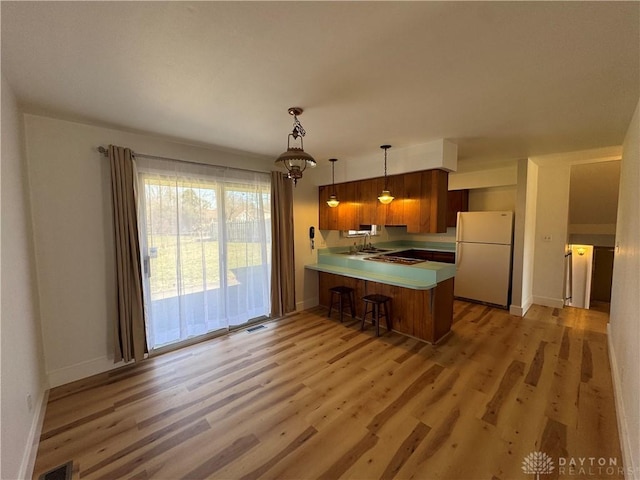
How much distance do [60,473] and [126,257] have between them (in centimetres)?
178

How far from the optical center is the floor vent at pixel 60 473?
161cm

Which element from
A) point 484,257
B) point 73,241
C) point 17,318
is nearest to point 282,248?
point 73,241

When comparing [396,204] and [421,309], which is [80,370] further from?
[396,204]

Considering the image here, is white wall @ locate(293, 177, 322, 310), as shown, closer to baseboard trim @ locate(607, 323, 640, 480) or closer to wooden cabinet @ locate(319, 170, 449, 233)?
wooden cabinet @ locate(319, 170, 449, 233)

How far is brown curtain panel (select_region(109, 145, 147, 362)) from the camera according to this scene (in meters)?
2.70

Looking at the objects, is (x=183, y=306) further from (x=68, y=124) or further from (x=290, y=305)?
(x=68, y=124)

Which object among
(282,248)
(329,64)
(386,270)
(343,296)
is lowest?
(343,296)

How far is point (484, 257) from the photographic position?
468 centimetres

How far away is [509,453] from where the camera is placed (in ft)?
5.69

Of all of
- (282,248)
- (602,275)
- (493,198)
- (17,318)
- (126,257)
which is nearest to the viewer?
(17,318)

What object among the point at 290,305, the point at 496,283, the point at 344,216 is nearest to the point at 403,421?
the point at 290,305

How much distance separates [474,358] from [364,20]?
10.9 ft

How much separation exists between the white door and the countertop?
147cm

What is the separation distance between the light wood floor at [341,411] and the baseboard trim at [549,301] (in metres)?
1.22
